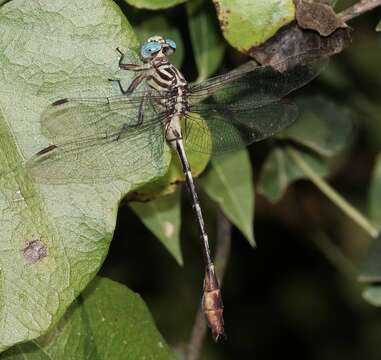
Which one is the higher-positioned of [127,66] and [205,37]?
[127,66]

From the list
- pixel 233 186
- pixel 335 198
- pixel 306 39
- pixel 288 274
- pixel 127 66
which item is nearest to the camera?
pixel 127 66

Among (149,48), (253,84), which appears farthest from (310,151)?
(149,48)

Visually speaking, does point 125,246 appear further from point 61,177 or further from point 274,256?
point 61,177

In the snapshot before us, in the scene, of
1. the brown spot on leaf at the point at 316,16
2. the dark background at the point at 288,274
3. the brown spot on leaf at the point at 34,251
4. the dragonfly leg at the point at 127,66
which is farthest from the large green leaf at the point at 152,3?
the dark background at the point at 288,274

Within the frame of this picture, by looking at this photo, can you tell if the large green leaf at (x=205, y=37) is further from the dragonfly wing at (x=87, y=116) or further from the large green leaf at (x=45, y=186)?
the large green leaf at (x=45, y=186)

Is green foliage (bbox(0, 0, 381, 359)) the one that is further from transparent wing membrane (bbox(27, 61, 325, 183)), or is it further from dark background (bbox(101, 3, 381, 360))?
dark background (bbox(101, 3, 381, 360))

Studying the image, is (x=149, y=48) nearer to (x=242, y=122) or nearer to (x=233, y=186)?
(x=242, y=122)

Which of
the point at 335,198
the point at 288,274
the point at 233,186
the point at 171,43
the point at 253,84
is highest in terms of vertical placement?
the point at 171,43
